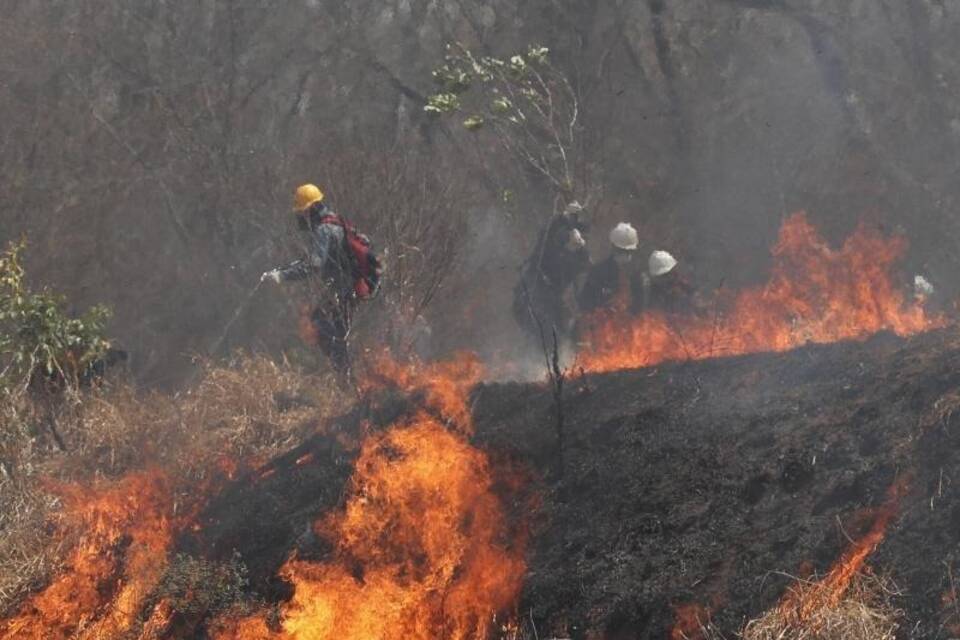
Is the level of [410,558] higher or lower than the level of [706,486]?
lower

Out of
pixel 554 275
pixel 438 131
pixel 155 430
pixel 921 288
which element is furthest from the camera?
pixel 438 131

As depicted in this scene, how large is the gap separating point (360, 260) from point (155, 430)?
8.16 ft

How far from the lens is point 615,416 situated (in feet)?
20.2

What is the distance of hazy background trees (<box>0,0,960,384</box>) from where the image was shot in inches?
416

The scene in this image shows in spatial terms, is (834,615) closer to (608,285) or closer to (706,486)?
(706,486)

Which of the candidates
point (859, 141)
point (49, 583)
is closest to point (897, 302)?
point (859, 141)

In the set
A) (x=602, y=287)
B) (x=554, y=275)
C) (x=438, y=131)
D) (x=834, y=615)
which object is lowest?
(x=602, y=287)

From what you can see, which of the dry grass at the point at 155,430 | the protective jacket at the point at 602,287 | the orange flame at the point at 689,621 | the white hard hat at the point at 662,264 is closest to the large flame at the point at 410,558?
the orange flame at the point at 689,621

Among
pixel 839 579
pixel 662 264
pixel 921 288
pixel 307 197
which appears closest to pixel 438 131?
pixel 662 264

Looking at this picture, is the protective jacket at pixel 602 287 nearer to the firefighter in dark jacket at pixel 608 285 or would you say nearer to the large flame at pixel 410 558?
the firefighter in dark jacket at pixel 608 285

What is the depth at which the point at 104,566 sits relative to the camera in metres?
5.11

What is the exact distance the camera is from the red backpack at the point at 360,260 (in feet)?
23.5

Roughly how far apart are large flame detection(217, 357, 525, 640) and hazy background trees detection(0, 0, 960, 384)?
4.43 m

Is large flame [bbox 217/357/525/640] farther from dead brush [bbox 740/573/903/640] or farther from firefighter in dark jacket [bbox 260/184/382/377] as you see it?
firefighter in dark jacket [bbox 260/184/382/377]
